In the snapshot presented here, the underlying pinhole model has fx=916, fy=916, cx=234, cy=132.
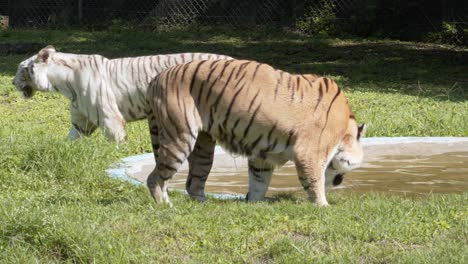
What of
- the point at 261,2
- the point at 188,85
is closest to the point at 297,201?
the point at 188,85

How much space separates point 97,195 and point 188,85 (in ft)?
3.70

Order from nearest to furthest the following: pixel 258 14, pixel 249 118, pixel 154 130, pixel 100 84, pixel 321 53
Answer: pixel 249 118, pixel 154 130, pixel 100 84, pixel 321 53, pixel 258 14

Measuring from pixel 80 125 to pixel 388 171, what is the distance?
9.97 ft

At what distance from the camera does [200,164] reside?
698 centimetres

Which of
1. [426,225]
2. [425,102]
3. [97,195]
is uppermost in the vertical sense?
[426,225]

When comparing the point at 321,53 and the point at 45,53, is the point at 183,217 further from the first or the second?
the point at 321,53

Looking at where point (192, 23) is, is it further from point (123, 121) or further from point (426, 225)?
point (426, 225)

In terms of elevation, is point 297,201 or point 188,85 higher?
Result: point 188,85

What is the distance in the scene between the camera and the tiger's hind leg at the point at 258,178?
273 inches

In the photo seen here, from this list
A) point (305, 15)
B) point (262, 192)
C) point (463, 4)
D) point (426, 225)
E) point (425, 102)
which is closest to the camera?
point (426, 225)

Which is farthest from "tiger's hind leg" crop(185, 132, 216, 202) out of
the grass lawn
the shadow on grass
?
the shadow on grass

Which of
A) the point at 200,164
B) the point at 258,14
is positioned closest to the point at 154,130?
the point at 200,164

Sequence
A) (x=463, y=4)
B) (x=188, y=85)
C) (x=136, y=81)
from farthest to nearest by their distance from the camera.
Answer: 1. (x=463, y=4)
2. (x=136, y=81)
3. (x=188, y=85)

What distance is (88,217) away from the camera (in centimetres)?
573
